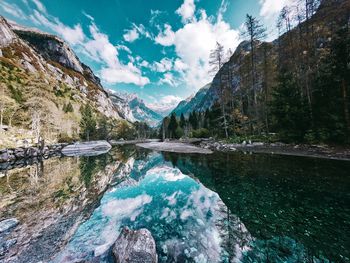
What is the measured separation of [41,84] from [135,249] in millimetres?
46188

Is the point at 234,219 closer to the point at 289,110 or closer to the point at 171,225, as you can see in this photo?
the point at 171,225

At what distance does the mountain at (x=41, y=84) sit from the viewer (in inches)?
1374

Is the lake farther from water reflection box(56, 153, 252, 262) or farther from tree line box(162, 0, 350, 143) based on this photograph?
tree line box(162, 0, 350, 143)

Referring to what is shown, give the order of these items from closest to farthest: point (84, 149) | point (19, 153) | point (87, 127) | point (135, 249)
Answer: point (135, 249) < point (19, 153) < point (84, 149) < point (87, 127)

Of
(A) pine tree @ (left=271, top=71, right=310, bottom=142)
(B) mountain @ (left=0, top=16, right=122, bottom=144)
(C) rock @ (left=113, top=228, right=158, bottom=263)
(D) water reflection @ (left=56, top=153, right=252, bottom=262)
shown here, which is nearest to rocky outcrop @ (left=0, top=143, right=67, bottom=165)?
(B) mountain @ (left=0, top=16, right=122, bottom=144)

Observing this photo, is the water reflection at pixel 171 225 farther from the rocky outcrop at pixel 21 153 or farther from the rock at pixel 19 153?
the rock at pixel 19 153

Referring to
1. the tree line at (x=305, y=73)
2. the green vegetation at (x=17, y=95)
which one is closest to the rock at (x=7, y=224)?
the tree line at (x=305, y=73)

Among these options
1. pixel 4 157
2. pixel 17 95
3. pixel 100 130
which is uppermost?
pixel 17 95

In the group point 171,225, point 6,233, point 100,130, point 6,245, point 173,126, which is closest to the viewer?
point 6,245

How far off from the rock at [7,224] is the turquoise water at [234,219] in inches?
104

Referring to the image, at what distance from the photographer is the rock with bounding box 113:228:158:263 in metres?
3.78

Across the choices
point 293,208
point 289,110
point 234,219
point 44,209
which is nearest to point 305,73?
point 289,110

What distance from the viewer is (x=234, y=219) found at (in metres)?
6.21

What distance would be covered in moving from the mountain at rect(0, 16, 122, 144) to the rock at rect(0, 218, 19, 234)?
35010 mm
